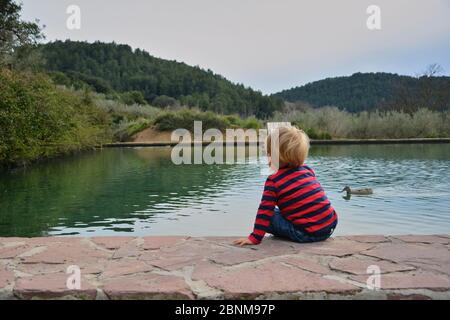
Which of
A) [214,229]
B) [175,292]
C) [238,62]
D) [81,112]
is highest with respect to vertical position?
[238,62]

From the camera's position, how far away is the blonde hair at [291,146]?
260 cm

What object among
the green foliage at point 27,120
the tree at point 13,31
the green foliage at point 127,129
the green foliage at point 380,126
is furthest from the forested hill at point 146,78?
the green foliage at point 27,120

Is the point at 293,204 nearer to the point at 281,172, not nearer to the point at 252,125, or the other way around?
the point at 281,172

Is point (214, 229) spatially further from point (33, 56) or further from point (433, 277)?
point (33, 56)

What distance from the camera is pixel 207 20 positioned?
10.9 m

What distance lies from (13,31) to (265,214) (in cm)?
1451

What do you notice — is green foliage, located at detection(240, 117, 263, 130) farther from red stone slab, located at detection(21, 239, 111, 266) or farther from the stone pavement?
red stone slab, located at detection(21, 239, 111, 266)

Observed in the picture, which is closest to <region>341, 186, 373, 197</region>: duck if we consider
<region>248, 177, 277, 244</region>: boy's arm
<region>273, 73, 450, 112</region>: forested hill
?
<region>248, 177, 277, 244</region>: boy's arm

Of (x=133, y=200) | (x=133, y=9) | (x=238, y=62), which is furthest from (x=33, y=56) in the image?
(x=133, y=200)

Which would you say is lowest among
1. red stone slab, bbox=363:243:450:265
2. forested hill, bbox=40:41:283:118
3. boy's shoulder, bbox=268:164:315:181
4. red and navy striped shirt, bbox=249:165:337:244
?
red stone slab, bbox=363:243:450:265

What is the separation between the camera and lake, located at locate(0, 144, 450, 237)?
474 cm

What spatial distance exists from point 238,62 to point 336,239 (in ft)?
40.4

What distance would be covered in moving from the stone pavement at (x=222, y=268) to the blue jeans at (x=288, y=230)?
52mm

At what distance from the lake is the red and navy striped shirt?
1935 mm
